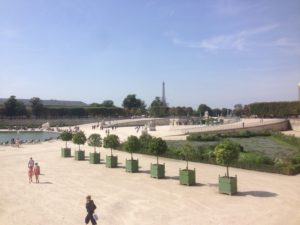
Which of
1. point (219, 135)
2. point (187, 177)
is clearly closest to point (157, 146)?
point (187, 177)

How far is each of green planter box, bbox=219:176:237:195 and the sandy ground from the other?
1.17 feet

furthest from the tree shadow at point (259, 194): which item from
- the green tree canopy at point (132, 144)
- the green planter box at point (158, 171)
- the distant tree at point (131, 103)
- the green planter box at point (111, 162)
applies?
the distant tree at point (131, 103)

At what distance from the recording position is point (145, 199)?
60.1ft

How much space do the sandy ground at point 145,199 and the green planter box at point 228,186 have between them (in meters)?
0.36

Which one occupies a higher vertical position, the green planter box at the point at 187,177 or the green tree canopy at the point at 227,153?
the green tree canopy at the point at 227,153

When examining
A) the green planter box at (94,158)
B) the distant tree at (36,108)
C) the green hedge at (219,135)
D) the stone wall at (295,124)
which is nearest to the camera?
the green planter box at (94,158)

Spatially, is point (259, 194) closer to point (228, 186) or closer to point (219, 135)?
point (228, 186)

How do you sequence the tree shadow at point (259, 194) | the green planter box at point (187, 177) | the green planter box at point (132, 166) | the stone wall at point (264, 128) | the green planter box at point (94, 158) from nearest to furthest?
the tree shadow at point (259, 194) → the green planter box at point (187, 177) → the green planter box at point (132, 166) → the green planter box at point (94, 158) → the stone wall at point (264, 128)

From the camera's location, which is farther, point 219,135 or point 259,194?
point 219,135

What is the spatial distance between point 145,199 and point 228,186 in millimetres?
3919

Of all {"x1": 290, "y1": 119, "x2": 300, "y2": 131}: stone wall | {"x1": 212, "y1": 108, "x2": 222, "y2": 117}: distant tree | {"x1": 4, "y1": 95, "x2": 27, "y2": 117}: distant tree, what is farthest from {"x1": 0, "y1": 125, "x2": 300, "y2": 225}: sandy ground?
{"x1": 212, "y1": 108, "x2": 222, "y2": 117}: distant tree

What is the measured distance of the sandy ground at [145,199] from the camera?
50.4 feet

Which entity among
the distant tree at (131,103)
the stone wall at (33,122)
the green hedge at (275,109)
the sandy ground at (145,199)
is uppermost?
the distant tree at (131,103)

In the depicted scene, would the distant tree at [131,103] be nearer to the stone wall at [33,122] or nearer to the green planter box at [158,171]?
the stone wall at [33,122]
